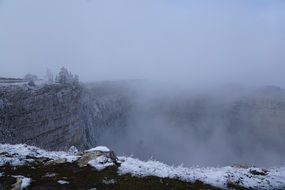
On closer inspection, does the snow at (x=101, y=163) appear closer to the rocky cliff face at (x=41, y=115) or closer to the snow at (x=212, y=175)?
the snow at (x=212, y=175)

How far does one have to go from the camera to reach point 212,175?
23.6m

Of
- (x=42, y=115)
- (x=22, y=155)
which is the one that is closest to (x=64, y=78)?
(x=42, y=115)

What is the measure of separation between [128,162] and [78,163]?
3595 mm

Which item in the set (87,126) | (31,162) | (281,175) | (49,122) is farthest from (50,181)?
(87,126)

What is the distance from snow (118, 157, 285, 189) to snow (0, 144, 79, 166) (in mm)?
5487

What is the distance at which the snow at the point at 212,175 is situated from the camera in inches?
896

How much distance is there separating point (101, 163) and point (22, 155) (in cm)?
714

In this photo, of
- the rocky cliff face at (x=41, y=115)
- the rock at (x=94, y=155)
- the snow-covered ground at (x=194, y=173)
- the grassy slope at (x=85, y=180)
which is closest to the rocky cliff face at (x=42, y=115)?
the rocky cliff face at (x=41, y=115)

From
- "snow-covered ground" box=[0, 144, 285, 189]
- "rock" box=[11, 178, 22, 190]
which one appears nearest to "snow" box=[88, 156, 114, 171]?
"snow-covered ground" box=[0, 144, 285, 189]

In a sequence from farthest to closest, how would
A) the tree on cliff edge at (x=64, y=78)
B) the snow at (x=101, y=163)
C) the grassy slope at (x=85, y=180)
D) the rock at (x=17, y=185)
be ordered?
1. the tree on cliff edge at (x=64, y=78)
2. the snow at (x=101, y=163)
3. the grassy slope at (x=85, y=180)
4. the rock at (x=17, y=185)

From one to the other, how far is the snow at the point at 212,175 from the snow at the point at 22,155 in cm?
549

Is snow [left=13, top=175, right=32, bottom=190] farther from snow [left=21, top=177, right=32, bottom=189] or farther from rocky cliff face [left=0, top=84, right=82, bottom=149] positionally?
rocky cliff face [left=0, top=84, right=82, bottom=149]

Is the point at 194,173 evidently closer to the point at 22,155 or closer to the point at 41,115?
the point at 22,155

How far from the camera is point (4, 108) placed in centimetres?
7331
